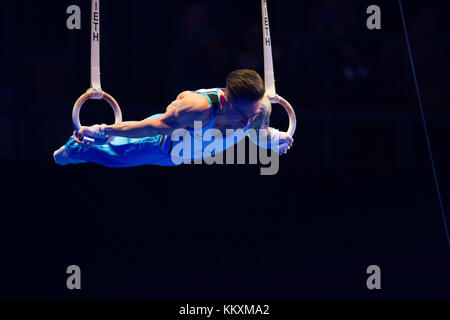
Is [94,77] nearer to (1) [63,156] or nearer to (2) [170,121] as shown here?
(2) [170,121]

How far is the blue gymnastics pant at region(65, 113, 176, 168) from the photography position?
4258 mm

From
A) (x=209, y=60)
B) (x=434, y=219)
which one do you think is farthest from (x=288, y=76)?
(x=434, y=219)

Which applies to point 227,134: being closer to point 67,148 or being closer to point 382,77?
point 67,148

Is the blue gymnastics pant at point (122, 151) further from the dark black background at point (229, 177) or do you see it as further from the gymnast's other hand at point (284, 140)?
the dark black background at point (229, 177)

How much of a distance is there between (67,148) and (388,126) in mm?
2802

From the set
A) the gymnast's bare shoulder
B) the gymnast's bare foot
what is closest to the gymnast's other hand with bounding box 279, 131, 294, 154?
the gymnast's bare shoulder

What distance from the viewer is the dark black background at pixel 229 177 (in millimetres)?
5195

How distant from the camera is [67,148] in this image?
4.27m

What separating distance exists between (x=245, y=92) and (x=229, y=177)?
212cm

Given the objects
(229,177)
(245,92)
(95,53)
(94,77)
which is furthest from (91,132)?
(229,177)

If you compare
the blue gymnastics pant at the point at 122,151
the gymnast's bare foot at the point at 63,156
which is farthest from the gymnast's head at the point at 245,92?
the gymnast's bare foot at the point at 63,156

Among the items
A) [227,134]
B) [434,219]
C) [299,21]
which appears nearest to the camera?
[227,134]

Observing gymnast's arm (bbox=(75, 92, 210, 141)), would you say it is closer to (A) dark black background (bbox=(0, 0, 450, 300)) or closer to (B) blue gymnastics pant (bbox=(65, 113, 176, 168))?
(B) blue gymnastics pant (bbox=(65, 113, 176, 168))

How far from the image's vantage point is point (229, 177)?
18.8 feet
